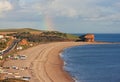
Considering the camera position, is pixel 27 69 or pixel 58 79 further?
pixel 27 69

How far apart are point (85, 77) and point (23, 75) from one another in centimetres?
1243

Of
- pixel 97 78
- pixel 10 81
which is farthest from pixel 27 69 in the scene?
pixel 10 81

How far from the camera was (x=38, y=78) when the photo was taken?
68.6 meters

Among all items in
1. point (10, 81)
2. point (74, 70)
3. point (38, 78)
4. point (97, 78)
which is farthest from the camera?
point (74, 70)

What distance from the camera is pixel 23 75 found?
7131cm

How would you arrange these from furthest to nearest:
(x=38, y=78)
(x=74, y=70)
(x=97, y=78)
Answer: (x=74, y=70) → (x=97, y=78) → (x=38, y=78)

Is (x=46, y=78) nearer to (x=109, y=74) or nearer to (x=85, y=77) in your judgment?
(x=85, y=77)

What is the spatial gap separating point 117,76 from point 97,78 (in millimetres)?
5954

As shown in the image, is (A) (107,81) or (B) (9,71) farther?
(B) (9,71)

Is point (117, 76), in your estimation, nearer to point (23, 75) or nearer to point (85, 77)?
point (85, 77)

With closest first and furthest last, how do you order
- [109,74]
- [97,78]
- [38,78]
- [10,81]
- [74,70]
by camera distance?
[10,81]
[38,78]
[97,78]
[109,74]
[74,70]

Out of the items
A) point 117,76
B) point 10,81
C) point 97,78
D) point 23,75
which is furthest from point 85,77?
point 10,81

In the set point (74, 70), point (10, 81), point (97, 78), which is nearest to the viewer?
point (10, 81)

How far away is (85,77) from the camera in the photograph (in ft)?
244
